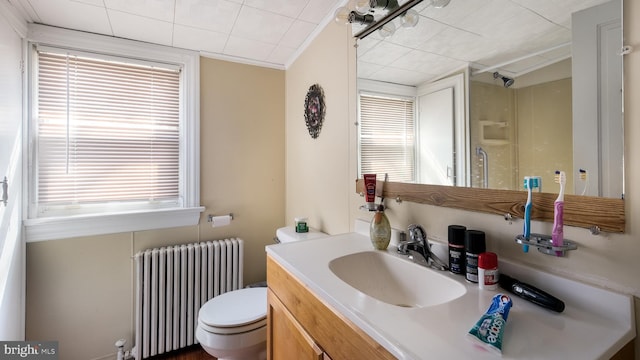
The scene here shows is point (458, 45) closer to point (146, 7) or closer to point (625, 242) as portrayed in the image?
point (625, 242)

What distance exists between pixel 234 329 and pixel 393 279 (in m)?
0.84

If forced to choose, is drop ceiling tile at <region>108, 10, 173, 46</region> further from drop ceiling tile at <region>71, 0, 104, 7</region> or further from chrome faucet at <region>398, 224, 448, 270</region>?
chrome faucet at <region>398, 224, 448, 270</region>

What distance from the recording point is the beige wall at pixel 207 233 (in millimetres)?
1614

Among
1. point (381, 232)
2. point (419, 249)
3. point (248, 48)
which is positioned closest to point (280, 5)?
point (248, 48)

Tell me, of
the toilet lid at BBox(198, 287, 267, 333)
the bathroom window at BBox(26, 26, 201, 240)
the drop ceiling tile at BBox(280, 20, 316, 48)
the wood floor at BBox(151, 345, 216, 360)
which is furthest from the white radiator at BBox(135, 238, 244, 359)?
the drop ceiling tile at BBox(280, 20, 316, 48)

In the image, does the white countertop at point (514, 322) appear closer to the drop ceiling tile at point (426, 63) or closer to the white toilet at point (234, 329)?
the drop ceiling tile at point (426, 63)

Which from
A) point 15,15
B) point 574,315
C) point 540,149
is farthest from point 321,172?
point 15,15

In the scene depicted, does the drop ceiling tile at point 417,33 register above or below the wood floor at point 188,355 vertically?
above

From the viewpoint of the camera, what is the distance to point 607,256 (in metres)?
0.61

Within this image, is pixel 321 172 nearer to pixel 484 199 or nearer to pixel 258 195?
pixel 258 195

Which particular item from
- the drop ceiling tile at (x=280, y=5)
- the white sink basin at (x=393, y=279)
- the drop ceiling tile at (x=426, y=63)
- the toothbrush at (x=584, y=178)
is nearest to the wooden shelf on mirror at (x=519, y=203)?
the toothbrush at (x=584, y=178)

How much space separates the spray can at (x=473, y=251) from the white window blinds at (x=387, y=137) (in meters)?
0.35

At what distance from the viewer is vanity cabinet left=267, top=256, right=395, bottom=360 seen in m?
0.62

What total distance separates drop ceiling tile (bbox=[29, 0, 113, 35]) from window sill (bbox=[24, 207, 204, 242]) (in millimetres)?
1122
